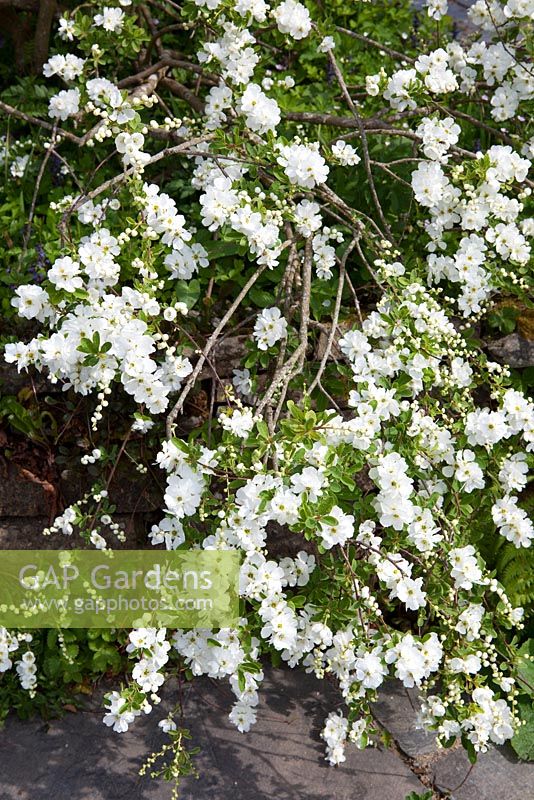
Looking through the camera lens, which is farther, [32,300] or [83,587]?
[83,587]

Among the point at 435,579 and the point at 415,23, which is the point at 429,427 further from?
the point at 415,23

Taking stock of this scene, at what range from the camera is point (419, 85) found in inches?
114

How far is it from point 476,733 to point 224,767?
2.86 feet

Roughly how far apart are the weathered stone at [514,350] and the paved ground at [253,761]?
129cm

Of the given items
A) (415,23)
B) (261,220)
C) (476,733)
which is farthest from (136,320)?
(415,23)

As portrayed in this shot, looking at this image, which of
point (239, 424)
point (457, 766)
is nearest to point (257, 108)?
point (239, 424)

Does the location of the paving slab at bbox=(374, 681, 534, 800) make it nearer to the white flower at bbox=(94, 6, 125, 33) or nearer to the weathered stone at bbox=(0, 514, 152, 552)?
the weathered stone at bbox=(0, 514, 152, 552)

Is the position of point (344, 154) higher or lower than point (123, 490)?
higher

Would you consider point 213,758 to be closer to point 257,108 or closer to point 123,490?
point 123,490

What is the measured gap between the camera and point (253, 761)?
9.43 feet

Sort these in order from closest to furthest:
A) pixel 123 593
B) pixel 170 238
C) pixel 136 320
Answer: pixel 136 320 < pixel 170 238 < pixel 123 593

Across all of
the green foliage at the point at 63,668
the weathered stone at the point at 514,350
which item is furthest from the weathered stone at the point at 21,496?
the weathered stone at the point at 514,350

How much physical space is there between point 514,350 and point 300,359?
97cm

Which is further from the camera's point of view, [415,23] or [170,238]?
[415,23]
